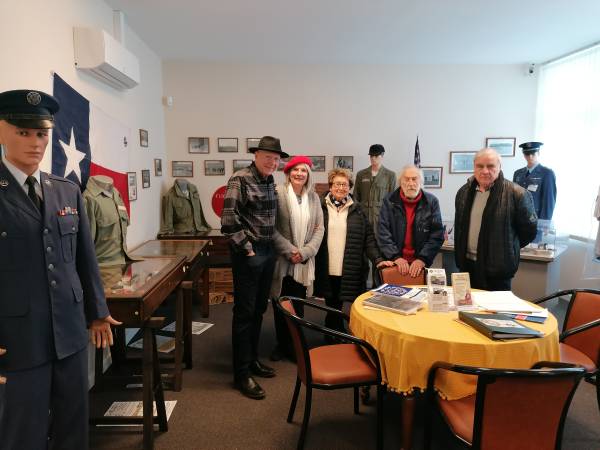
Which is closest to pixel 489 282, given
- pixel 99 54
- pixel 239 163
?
pixel 99 54

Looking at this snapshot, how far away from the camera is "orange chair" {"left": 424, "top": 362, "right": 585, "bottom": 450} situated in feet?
4.52

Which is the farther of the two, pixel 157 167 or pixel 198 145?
pixel 198 145

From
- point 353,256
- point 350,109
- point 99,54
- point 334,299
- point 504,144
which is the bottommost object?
point 334,299

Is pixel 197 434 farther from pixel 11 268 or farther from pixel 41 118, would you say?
pixel 41 118

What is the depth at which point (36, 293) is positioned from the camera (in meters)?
1.38

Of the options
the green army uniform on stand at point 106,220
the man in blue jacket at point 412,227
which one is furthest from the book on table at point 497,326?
the green army uniform on stand at point 106,220

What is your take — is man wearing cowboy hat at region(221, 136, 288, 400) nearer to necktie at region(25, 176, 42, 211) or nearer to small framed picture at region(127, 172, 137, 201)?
necktie at region(25, 176, 42, 211)

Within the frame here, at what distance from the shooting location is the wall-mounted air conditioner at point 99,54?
270 cm

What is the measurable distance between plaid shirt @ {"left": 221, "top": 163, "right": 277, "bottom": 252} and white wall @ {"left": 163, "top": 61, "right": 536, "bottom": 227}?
9.08ft

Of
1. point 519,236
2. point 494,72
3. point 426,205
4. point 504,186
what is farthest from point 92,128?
point 494,72

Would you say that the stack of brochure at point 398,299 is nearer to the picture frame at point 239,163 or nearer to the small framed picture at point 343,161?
the small framed picture at point 343,161

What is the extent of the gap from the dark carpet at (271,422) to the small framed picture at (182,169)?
297 centimetres

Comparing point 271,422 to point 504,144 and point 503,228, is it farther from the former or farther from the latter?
point 504,144

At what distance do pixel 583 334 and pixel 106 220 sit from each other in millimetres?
2933
